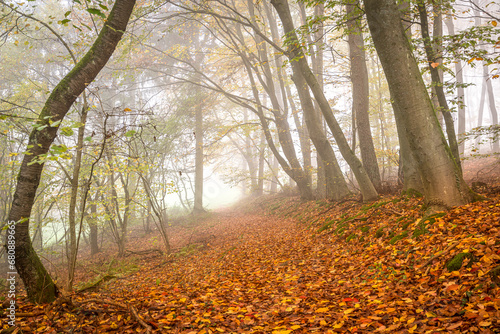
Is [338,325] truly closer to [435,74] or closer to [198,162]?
[435,74]

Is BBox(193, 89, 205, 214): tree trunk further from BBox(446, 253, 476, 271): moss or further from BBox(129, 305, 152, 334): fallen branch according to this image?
BBox(446, 253, 476, 271): moss

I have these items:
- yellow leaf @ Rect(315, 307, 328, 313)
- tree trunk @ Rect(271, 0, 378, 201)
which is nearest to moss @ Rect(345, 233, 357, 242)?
tree trunk @ Rect(271, 0, 378, 201)

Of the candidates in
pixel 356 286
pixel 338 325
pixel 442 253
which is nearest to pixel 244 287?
pixel 356 286

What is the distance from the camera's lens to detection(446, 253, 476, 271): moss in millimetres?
3202

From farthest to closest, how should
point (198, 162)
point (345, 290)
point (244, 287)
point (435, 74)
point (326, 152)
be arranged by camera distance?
point (198, 162), point (326, 152), point (435, 74), point (244, 287), point (345, 290)

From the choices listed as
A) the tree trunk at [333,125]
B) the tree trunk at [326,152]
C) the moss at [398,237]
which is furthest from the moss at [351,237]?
the tree trunk at [326,152]

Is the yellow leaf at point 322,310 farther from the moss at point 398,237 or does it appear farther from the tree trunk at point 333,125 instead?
the tree trunk at point 333,125

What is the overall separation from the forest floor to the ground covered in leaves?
0.05 ft

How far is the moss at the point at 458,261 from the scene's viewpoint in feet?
10.5

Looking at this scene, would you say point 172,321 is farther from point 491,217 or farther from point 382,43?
point 382,43

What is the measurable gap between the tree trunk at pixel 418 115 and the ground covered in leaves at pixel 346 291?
1.24ft

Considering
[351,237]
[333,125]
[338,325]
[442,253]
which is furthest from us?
[333,125]

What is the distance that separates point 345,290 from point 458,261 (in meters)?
1.43

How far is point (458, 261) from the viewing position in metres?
3.27
